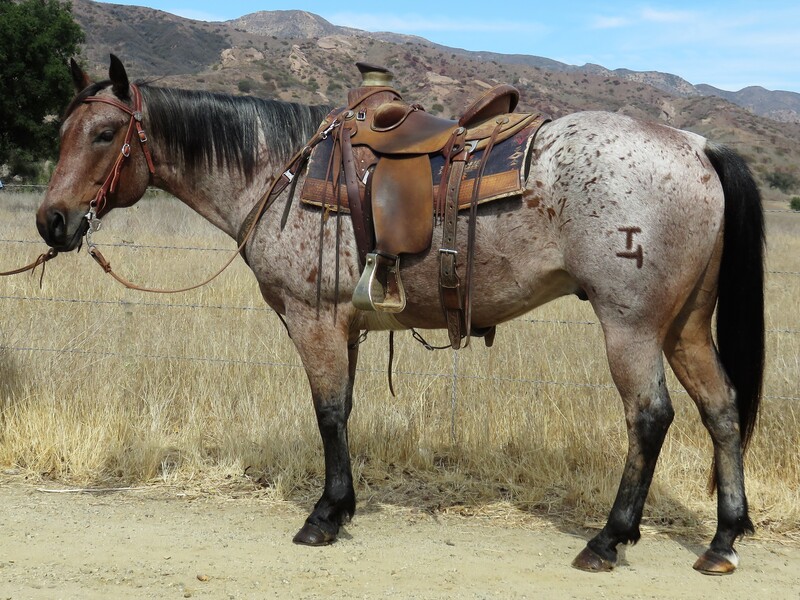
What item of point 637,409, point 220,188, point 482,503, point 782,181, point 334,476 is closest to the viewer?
point 637,409

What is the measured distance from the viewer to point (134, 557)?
3.74m

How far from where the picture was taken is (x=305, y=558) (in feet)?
12.5

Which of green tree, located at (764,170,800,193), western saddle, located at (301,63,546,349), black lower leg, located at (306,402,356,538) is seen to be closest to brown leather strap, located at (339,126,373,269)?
western saddle, located at (301,63,546,349)

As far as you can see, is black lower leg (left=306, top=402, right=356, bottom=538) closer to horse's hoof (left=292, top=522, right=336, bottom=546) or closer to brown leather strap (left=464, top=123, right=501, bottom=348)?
horse's hoof (left=292, top=522, right=336, bottom=546)

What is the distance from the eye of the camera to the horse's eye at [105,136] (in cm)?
403

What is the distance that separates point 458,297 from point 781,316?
625 centimetres

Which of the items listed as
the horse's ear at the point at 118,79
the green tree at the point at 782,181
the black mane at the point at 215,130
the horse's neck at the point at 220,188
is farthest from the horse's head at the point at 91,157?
the green tree at the point at 782,181

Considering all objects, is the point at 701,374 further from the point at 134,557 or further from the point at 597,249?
the point at 134,557

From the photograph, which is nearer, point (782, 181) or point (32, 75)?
point (32, 75)

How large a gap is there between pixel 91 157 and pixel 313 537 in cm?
224

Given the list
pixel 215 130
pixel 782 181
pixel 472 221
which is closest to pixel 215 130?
pixel 215 130

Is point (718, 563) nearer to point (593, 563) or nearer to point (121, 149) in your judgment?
point (593, 563)

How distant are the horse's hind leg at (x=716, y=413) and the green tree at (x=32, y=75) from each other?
2105 cm

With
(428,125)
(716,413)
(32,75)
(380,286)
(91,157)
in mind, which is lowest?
(716,413)
